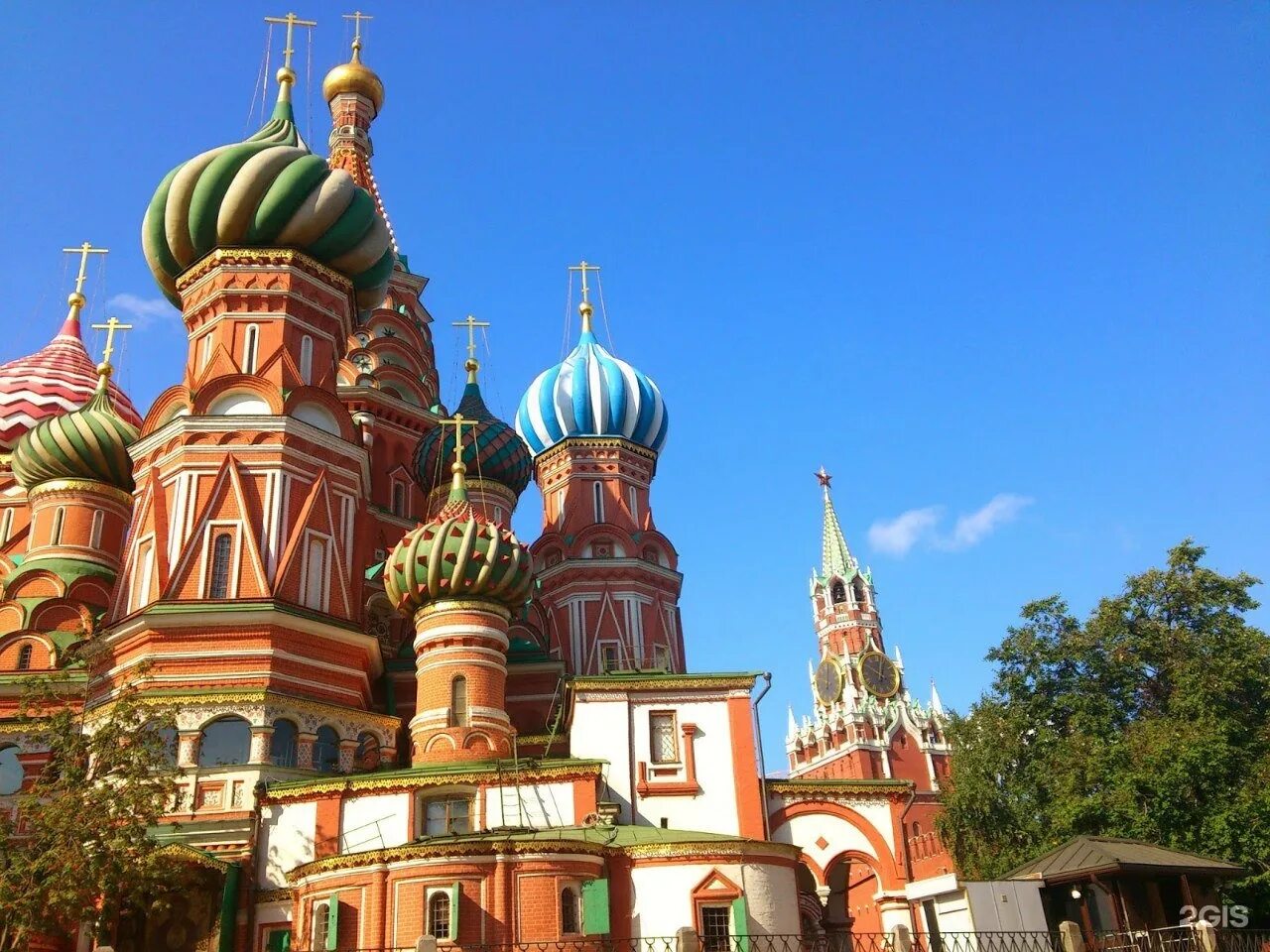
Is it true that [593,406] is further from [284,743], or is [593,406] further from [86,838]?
[86,838]

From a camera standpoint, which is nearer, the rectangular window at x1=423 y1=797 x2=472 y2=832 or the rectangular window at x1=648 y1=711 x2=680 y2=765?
the rectangular window at x1=423 y1=797 x2=472 y2=832

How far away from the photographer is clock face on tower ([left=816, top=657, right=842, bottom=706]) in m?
70.2

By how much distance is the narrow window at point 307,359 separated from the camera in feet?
90.6

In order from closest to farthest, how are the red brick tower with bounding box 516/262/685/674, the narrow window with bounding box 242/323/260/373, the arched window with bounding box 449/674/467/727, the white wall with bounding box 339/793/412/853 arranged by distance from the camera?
the white wall with bounding box 339/793/412/853
the arched window with bounding box 449/674/467/727
the narrow window with bounding box 242/323/260/373
the red brick tower with bounding box 516/262/685/674

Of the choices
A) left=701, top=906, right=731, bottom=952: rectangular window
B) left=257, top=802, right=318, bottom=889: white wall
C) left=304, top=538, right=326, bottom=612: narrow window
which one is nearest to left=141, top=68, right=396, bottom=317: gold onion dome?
left=304, top=538, right=326, bottom=612: narrow window

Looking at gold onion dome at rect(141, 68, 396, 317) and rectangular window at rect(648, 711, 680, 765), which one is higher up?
gold onion dome at rect(141, 68, 396, 317)

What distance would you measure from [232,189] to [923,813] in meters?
41.5

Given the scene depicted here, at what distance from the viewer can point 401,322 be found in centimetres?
3775

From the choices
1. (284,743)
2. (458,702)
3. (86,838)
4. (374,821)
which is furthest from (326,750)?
(86,838)

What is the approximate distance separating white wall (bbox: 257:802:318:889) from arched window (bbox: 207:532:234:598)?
5040mm

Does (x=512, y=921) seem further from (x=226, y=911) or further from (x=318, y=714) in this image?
(x=318, y=714)

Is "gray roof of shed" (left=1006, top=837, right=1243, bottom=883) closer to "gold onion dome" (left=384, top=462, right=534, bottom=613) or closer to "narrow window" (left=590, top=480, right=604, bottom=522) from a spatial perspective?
"gold onion dome" (left=384, top=462, right=534, bottom=613)

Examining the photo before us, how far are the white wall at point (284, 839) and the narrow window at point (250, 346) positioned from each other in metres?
10.5

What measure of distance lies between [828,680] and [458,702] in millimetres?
50421
